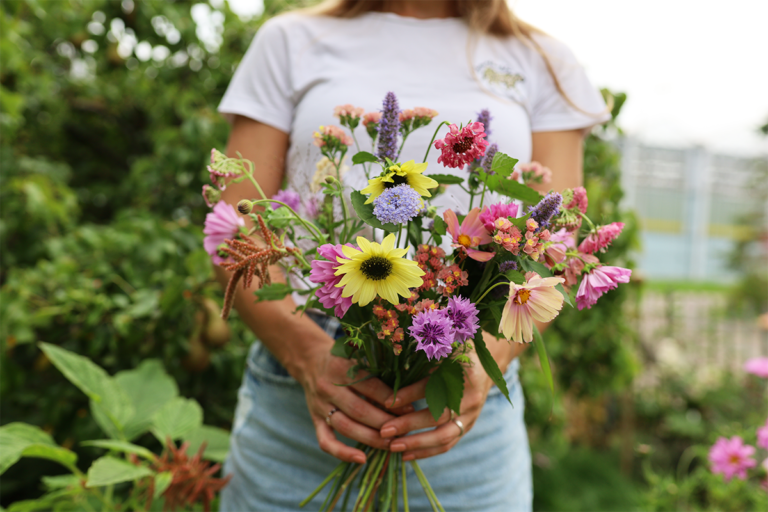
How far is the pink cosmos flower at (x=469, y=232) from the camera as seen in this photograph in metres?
0.46

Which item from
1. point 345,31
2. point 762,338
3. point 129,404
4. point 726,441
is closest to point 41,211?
point 129,404

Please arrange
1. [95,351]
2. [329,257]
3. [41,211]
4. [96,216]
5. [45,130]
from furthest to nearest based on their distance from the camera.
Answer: [96,216] < [45,130] < [41,211] < [95,351] < [329,257]

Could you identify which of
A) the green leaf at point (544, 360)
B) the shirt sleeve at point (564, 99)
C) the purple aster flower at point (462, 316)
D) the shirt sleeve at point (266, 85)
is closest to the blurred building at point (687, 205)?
the shirt sleeve at point (564, 99)

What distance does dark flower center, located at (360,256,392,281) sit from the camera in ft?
1.39

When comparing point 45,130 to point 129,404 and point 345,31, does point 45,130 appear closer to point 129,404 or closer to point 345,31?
point 129,404

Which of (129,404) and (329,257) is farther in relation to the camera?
(129,404)

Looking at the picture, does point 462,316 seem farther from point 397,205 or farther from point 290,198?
point 290,198

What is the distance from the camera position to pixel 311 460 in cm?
73

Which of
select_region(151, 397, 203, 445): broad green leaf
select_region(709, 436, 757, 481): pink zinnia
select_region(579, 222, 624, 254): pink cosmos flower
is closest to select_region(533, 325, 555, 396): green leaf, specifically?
select_region(579, 222, 624, 254): pink cosmos flower


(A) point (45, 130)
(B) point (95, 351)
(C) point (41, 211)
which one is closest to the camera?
(B) point (95, 351)

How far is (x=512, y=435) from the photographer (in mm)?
771

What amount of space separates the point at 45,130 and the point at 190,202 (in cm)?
86

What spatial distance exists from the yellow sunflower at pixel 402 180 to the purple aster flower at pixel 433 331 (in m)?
0.10

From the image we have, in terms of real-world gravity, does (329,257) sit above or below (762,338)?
above
